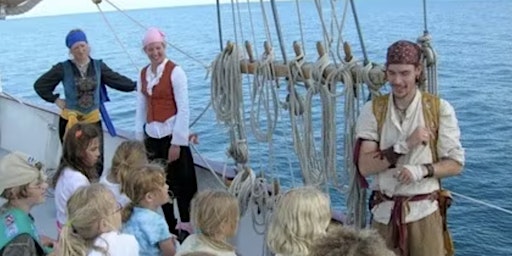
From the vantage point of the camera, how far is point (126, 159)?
2.73 meters

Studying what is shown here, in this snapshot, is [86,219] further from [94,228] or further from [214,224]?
[214,224]

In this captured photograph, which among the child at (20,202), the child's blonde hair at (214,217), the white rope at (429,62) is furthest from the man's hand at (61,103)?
the white rope at (429,62)

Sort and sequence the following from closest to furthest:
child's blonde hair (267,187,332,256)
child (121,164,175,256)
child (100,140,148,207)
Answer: child's blonde hair (267,187,332,256) < child (121,164,175,256) < child (100,140,148,207)

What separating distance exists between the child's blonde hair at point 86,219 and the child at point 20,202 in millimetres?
158

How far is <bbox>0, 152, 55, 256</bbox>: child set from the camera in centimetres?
211

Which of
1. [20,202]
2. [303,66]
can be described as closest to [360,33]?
[303,66]

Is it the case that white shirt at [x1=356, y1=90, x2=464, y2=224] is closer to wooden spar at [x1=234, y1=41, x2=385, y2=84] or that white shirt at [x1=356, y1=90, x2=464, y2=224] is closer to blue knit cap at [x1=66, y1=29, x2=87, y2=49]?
wooden spar at [x1=234, y1=41, x2=385, y2=84]

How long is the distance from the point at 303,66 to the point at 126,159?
81 cm

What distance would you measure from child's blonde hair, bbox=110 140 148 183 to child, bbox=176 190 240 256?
0.60 m

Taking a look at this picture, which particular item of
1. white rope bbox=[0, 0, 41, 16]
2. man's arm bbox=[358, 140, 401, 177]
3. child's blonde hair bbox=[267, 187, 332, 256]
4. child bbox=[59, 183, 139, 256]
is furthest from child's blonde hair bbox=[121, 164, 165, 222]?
white rope bbox=[0, 0, 41, 16]

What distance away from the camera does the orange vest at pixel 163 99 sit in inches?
131

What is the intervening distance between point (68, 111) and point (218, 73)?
95 centimetres

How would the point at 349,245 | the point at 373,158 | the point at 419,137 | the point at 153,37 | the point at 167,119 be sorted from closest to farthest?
the point at 349,245
the point at 419,137
the point at 373,158
the point at 153,37
the point at 167,119

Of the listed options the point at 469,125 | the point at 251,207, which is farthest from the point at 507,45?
the point at 251,207
